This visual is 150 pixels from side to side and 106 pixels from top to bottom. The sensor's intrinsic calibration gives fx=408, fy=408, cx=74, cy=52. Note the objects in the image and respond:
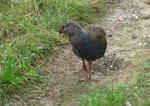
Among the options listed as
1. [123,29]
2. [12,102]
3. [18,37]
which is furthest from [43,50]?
[123,29]

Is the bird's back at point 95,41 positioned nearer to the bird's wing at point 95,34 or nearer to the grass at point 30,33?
the bird's wing at point 95,34

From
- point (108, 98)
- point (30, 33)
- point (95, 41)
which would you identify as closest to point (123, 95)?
point (108, 98)

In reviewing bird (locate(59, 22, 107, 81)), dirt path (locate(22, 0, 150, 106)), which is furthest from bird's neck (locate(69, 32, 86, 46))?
dirt path (locate(22, 0, 150, 106))

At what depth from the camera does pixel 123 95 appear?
→ 4078mm

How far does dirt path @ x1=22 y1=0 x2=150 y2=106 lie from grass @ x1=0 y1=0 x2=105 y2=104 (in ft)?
0.51

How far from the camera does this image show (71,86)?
4668 mm

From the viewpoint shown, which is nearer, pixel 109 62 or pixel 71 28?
pixel 71 28

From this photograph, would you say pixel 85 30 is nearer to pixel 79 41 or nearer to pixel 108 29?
pixel 79 41

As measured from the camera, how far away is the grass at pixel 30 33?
445 cm

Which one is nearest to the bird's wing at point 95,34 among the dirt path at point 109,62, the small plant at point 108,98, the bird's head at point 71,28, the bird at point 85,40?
the bird at point 85,40

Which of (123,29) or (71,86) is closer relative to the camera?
(71,86)

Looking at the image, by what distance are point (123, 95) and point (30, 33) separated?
1774mm

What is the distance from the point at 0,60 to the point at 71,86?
33.8 inches

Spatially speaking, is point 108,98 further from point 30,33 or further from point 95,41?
point 30,33
